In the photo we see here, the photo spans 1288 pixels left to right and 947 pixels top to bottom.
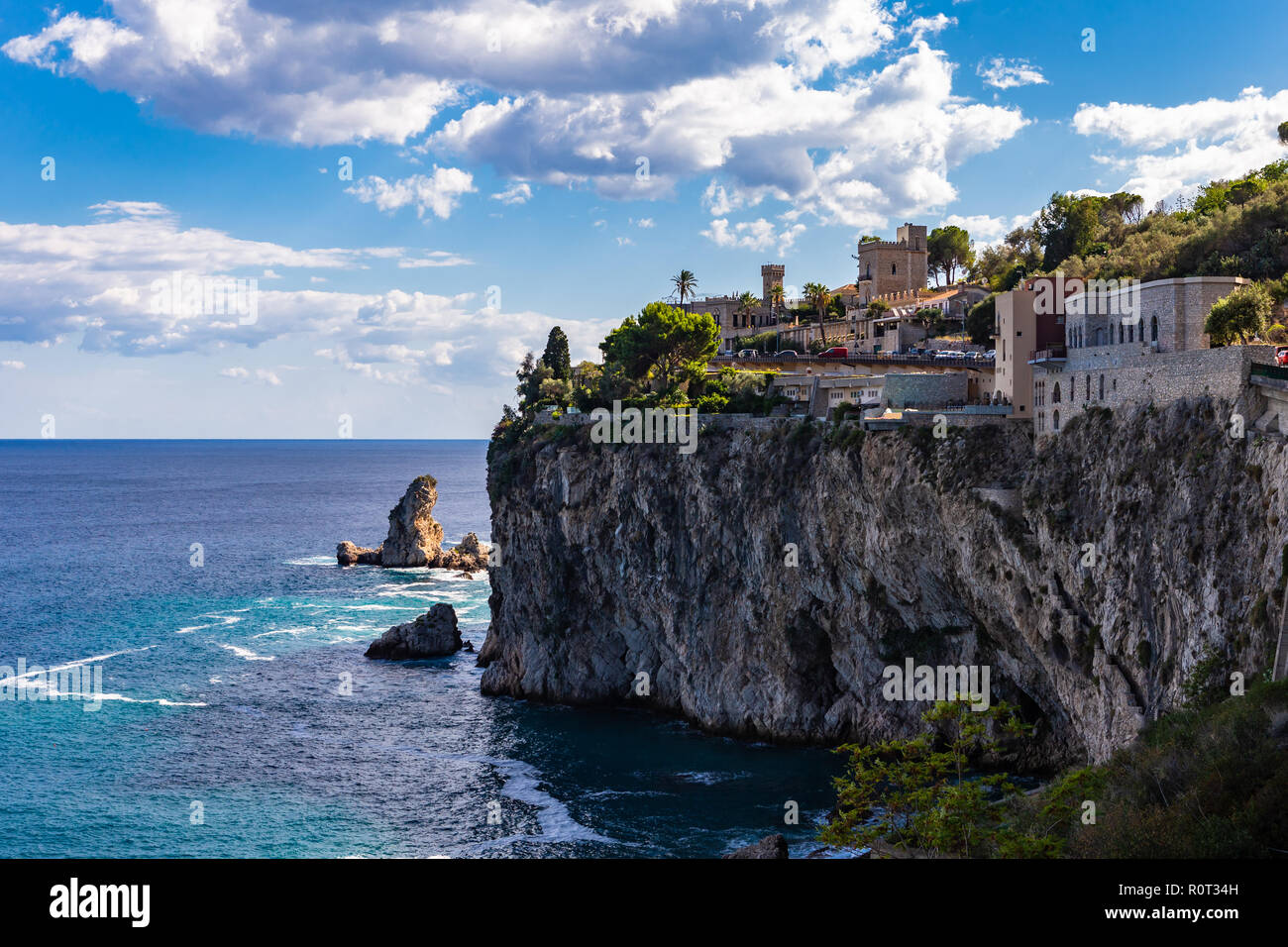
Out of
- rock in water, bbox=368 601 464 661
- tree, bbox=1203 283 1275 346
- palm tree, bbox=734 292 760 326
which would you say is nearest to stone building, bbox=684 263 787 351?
palm tree, bbox=734 292 760 326

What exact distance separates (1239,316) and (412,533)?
335ft

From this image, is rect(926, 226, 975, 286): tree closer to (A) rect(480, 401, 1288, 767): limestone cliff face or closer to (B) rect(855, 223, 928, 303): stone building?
(B) rect(855, 223, 928, 303): stone building

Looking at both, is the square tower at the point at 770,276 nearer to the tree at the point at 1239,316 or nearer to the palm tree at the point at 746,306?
the palm tree at the point at 746,306

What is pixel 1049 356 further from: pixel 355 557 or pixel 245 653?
pixel 355 557

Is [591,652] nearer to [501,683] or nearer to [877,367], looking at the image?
[501,683]

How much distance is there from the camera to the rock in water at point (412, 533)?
131375mm

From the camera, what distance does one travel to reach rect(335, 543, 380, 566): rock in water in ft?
437

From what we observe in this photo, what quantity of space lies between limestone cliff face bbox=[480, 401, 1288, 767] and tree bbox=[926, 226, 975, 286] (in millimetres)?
69248

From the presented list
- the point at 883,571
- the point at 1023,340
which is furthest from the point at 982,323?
the point at 883,571

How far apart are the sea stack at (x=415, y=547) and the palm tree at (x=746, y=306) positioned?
4276cm

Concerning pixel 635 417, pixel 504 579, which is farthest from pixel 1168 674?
pixel 504 579

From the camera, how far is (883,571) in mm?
59125

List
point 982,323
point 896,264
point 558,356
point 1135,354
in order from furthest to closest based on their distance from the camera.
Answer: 1. point 896,264
2. point 558,356
3. point 982,323
4. point 1135,354
